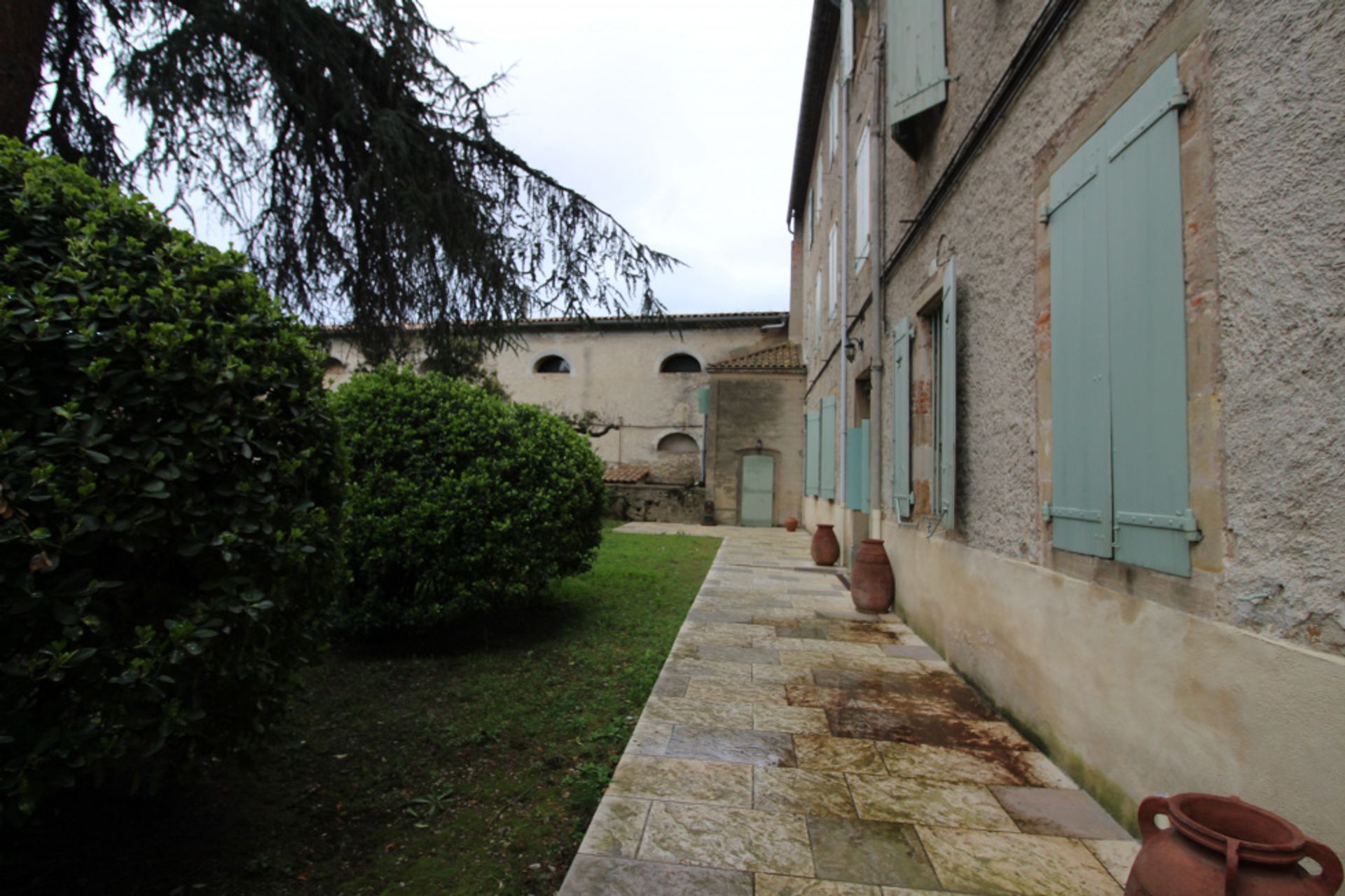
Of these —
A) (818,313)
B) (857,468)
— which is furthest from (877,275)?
(818,313)

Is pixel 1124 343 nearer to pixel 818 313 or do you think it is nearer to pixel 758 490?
pixel 818 313

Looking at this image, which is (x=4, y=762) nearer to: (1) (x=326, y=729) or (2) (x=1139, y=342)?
(1) (x=326, y=729)

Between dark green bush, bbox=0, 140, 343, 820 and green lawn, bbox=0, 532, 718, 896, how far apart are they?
356mm

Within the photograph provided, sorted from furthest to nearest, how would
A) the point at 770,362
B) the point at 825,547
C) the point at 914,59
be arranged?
the point at 770,362, the point at 825,547, the point at 914,59

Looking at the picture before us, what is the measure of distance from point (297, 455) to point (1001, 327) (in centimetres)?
354

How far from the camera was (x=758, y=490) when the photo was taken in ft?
55.9

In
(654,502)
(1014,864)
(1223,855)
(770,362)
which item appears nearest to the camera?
(1223,855)

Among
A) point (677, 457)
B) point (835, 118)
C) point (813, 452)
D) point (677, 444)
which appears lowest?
point (813, 452)

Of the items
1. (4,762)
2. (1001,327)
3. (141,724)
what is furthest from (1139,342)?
(4,762)

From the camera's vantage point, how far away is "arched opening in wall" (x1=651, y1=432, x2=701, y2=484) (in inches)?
858

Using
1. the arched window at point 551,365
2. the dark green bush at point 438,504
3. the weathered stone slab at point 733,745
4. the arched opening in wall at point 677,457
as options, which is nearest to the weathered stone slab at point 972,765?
the weathered stone slab at point 733,745

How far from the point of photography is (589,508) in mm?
5461

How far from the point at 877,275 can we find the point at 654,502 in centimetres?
1187

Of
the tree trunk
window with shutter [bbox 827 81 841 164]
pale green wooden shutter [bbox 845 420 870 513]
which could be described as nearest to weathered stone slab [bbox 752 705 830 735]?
pale green wooden shutter [bbox 845 420 870 513]
